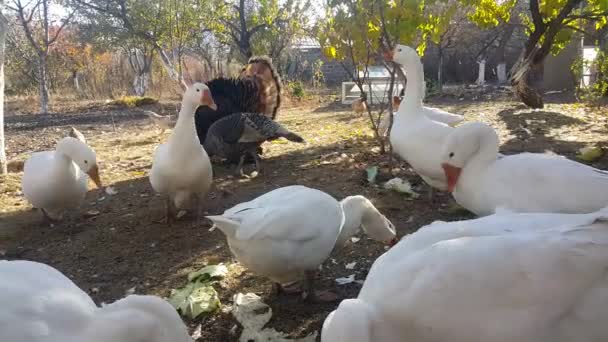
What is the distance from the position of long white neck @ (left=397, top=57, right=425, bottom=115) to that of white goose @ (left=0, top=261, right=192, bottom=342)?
300cm

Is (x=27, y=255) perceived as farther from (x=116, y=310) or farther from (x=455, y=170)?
(x=455, y=170)

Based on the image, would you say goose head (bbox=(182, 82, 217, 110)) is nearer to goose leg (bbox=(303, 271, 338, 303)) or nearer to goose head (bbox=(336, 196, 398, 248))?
goose head (bbox=(336, 196, 398, 248))

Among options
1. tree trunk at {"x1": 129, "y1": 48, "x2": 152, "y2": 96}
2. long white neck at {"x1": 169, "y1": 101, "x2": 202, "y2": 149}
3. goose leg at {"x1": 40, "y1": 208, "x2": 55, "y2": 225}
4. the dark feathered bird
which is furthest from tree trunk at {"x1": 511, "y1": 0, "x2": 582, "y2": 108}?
tree trunk at {"x1": 129, "y1": 48, "x2": 152, "y2": 96}

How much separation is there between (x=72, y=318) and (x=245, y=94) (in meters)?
5.38

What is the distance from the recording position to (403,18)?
4844 millimetres

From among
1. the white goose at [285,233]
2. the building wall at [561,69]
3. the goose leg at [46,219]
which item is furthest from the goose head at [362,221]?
the building wall at [561,69]

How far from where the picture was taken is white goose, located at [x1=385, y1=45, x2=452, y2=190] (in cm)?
378

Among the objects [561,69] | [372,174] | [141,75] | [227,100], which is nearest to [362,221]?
[372,174]

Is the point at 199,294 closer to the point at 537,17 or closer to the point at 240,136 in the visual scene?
the point at 240,136

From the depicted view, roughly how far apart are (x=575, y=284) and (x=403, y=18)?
367 centimetres

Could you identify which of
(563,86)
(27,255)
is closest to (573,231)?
(27,255)

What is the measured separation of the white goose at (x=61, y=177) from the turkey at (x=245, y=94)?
8.41 ft

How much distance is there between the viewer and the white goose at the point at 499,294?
1679mm

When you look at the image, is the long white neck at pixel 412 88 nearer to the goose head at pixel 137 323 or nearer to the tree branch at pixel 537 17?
the goose head at pixel 137 323
